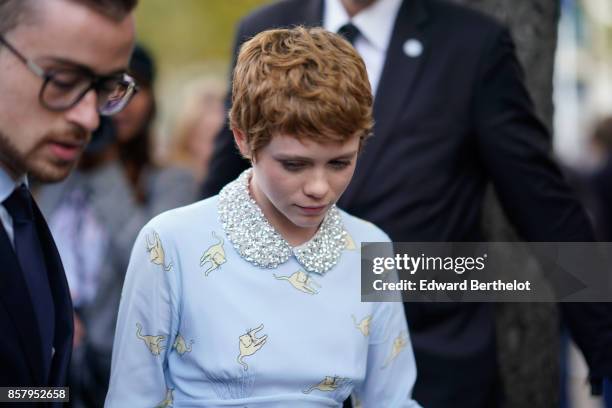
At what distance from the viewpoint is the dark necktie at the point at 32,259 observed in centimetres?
243

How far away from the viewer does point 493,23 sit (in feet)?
11.3

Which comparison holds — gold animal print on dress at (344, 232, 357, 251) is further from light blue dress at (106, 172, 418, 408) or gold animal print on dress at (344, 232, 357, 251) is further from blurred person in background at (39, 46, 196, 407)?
blurred person in background at (39, 46, 196, 407)

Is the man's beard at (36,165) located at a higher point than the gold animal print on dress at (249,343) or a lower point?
higher

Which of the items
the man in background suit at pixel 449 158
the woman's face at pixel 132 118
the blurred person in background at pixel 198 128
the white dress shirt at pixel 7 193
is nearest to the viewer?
the white dress shirt at pixel 7 193

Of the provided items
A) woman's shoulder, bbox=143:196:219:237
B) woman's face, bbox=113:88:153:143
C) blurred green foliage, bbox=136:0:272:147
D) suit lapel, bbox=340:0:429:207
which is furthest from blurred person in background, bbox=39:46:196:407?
blurred green foliage, bbox=136:0:272:147

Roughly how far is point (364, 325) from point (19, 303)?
847 mm

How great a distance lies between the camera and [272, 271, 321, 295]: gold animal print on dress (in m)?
2.65

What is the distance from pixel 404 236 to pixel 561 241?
1.67ft

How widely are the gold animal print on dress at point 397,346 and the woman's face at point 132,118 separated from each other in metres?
2.83

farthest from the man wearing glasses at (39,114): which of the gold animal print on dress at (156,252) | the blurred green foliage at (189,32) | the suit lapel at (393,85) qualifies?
the blurred green foliage at (189,32)

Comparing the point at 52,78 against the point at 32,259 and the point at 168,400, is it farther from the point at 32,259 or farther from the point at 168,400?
the point at 168,400

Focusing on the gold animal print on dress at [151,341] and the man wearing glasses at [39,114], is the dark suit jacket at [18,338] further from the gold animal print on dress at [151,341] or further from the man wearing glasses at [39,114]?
the gold animal print on dress at [151,341]

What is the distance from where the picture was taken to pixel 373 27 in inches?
134

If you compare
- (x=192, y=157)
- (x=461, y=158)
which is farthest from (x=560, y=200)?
(x=192, y=157)
